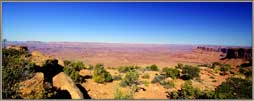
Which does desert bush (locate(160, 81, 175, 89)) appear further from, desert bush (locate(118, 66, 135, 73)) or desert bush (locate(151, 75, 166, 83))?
desert bush (locate(118, 66, 135, 73))

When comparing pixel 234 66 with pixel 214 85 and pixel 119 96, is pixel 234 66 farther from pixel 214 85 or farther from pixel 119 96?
pixel 119 96

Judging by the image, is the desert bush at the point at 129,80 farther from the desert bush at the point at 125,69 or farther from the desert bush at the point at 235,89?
the desert bush at the point at 235,89

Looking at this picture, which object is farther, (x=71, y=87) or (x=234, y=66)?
(x=234, y=66)

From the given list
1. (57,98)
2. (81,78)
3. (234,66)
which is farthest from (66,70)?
(234,66)

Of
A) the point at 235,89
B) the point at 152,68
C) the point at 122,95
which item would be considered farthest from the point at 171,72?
the point at 122,95

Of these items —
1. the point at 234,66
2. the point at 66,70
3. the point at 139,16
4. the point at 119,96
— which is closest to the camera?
the point at 119,96

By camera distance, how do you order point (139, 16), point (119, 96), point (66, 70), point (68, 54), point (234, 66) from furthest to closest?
point (68, 54), point (234, 66), point (66, 70), point (139, 16), point (119, 96)

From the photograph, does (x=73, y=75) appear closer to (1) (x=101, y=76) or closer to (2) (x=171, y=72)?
(1) (x=101, y=76)

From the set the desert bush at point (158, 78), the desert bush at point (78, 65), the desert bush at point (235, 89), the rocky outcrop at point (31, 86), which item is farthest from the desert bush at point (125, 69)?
the rocky outcrop at point (31, 86)
